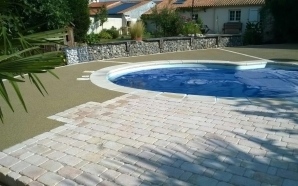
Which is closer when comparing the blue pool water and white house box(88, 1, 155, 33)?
the blue pool water

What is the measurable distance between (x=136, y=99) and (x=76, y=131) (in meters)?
2.18

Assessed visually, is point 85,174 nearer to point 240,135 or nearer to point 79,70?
point 240,135

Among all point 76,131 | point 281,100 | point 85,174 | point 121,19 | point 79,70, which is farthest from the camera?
point 121,19

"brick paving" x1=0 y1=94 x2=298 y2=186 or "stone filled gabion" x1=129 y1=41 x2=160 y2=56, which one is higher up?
"stone filled gabion" x1=129 y1=41 x2=160 y2=56

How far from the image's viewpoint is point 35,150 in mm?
3980

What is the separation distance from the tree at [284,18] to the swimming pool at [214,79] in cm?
915

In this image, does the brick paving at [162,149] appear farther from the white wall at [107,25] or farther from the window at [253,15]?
the window at [253,15]

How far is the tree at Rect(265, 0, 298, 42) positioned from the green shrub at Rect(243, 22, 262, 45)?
140cm

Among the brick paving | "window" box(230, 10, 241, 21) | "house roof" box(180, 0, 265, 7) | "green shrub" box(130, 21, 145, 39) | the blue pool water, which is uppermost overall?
"house roof" box(180, 0, 265, 7)

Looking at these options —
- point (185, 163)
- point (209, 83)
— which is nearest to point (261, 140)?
point (185, 163)

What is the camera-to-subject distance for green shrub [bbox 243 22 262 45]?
19250 mm

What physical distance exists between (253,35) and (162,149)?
1773cm

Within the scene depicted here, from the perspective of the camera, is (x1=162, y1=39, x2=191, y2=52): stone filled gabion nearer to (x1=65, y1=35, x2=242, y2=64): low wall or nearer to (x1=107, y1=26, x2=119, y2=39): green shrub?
(x1=65, y1=35, x2=242, y2=64): low wall

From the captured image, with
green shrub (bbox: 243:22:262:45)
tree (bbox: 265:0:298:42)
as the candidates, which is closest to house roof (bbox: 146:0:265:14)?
tree (bbox: 265:0:298:42)
